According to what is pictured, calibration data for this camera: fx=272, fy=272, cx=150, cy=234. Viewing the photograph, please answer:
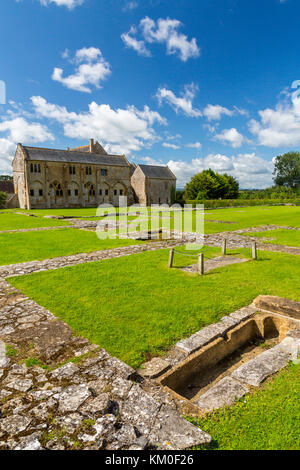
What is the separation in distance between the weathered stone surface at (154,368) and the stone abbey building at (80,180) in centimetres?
4536

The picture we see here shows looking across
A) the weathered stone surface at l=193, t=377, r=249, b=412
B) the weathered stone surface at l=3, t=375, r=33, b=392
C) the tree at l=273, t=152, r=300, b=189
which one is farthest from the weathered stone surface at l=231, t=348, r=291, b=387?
the tree at l=273, t=152, r=300, b=189

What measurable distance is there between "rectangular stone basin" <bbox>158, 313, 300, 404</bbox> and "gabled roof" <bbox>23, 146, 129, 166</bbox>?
46237 millimetres

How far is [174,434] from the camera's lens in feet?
9.92

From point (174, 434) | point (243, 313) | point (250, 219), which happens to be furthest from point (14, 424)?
point (250, 219)

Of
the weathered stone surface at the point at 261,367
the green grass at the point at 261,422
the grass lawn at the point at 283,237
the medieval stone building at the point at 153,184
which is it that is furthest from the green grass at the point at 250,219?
the medieval stone building at the point at 153,184

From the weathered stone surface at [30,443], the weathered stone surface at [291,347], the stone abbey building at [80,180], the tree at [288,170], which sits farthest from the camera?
the tree at [288,170]

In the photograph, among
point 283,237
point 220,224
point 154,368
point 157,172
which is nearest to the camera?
point 154,368

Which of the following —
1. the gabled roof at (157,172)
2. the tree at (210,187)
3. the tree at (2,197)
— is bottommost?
the tree at (2,197)

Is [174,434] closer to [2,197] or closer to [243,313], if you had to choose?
[243,313]

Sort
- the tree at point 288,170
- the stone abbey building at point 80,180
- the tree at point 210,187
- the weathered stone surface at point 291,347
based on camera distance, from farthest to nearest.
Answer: the tree at point 288,170, the tree at point 210,187, the stone abbey building at point 80,180, the weathered stone surface at point 291,347

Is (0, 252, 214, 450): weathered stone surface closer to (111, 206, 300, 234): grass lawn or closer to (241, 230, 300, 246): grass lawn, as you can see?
(241, 230, 300, 246): grass lawn

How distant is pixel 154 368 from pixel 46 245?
11723 millimetres

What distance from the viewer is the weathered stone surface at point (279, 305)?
20.1 ft

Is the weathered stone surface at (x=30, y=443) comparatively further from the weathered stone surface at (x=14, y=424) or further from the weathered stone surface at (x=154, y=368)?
the weathered stone surface at (x=154, y=368)
